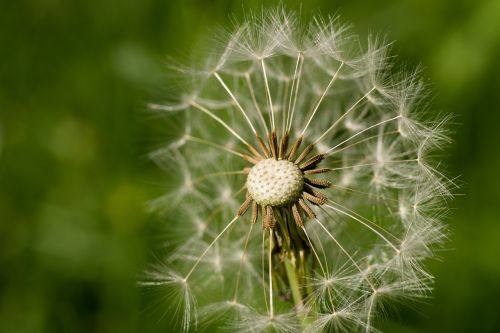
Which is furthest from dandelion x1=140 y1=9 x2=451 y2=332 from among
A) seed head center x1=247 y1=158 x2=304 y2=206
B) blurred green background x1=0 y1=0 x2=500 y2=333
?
blurred green background x1=0 y1=0 x2=500 y2=333

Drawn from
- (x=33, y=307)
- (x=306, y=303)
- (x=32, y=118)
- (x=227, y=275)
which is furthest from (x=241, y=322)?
(x=32, y=118)

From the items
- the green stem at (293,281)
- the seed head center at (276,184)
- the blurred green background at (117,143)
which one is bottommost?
the green stem at (293,281)

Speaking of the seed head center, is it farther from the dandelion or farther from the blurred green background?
the blurred green background

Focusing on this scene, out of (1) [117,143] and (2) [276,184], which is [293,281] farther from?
(1) [117,143]

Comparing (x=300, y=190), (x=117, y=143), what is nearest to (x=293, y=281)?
(x=300, y=190)

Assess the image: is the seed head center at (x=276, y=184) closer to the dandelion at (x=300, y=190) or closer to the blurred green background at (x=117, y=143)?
the dandelion at (x=300, y=190)

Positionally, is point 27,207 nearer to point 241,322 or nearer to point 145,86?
point 145,86

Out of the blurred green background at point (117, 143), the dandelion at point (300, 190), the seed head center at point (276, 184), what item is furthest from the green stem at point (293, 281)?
the blurred green background at point (117, 143)
